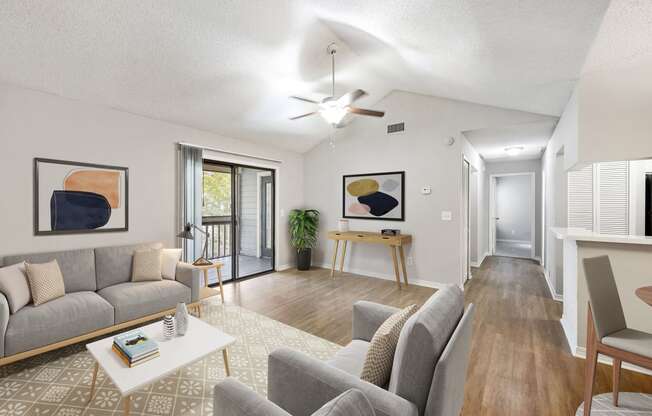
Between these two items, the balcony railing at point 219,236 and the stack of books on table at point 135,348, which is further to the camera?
the balcony railing at point 219,236

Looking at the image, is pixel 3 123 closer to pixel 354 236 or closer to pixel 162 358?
pixel 162 358

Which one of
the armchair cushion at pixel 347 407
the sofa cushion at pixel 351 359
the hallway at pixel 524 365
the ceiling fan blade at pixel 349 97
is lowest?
the hallway at pixel 524 365

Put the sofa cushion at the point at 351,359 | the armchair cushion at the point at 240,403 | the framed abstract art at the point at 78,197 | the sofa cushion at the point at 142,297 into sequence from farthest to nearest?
the framed abstract art at the point at 78,197
the sofa cushion at the point at 142,297
the sofa cushion at the point at 351,359
the armchair cushion at the point at 240,403

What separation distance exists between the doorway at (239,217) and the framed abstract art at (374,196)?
1508 millimetres

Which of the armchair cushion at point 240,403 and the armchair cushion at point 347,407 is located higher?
the armchair cushion at point 347,407

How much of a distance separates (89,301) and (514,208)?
10.5 metres

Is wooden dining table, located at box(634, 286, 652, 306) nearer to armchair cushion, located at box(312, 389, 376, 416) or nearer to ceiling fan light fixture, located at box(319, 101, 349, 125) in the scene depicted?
armchair cushion, located at box(312, 389, 376, 416)

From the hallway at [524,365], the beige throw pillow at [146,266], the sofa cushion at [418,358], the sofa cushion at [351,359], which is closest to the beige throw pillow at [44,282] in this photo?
the beige throw pillow at [146,266]

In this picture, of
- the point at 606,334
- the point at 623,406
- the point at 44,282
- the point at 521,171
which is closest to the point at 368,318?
the point at 606,334

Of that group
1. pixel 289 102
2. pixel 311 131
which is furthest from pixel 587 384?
pixel 311 131

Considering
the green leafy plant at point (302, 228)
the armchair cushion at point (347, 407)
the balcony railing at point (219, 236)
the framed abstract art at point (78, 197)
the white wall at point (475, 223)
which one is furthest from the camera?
the white wall at point (475, 223)

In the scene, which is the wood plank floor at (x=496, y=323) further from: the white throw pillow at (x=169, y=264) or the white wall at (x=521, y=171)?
the white wall at (x=521, y=171)

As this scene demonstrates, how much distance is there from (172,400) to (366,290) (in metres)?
2.98

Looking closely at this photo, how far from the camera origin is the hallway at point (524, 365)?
1927 mm
